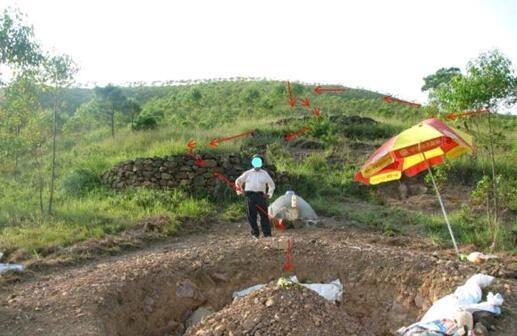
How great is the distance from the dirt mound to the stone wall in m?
6.68

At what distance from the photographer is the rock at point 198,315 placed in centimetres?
593

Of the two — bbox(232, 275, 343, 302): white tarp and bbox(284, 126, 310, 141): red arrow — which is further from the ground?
bbox(284, 126, 310, 141): red arrow

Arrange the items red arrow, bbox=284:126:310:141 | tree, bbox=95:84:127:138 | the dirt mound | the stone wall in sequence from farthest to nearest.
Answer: tree, bbox=95:84:127:138
red arrow, bbox=284:126:310:141
the stone wall
the dirt mound

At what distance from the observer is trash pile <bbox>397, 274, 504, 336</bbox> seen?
4562mm

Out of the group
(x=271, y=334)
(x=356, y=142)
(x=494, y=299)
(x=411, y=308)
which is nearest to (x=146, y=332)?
(x=271, y=334)

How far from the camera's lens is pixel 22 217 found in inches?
385

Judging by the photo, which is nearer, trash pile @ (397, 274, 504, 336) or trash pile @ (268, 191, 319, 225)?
trash pile @ (397, 274, 504, 336)

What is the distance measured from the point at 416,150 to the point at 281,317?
3.98 metres

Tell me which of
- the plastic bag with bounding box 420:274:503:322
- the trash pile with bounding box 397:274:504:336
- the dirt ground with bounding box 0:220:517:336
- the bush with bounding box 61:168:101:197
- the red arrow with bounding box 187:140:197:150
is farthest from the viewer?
the red arrow with bounding box 187:140:197:150

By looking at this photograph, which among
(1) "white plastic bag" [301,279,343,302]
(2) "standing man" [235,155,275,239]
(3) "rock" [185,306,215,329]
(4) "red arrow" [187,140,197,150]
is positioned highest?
(4) "red arrow" [187,140,197,150]

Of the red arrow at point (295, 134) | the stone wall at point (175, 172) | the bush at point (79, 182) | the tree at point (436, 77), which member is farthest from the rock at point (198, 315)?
the tree at point (436, 77)

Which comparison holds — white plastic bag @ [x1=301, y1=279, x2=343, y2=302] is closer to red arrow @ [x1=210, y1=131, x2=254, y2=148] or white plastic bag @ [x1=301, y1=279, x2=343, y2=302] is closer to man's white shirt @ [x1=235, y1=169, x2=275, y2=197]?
man's white shirt @ [x1=235, y1=169, x2=275, y2=197]

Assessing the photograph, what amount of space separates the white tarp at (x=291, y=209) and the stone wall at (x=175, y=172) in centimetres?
183

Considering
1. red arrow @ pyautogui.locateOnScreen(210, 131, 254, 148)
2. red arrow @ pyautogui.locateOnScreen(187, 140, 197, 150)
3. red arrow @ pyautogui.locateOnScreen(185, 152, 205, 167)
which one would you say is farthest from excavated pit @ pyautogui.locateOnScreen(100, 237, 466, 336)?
red arrow @ pyautogui.locateOnScreen(210, 131, 254, 148)
